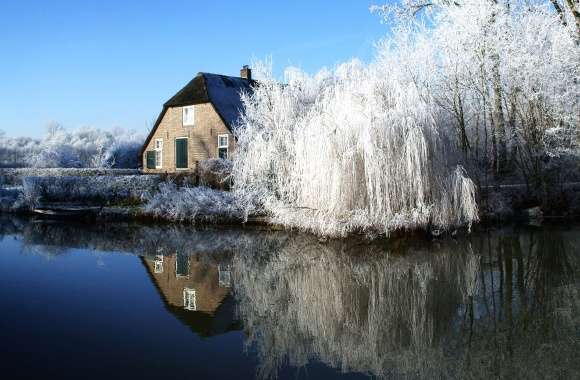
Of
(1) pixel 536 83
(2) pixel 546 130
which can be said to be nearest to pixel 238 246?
(2) pixel 546 130

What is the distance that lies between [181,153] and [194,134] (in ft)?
4.85

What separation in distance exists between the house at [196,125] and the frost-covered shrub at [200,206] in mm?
6797

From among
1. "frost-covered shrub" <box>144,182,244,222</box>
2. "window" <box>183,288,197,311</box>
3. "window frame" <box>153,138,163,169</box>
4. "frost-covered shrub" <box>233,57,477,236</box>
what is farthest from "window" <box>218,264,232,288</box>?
"window frame" <box>153,138,163,169</box>

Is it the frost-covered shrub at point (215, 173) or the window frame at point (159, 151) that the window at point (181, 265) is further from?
the window frame at point (159, 151)

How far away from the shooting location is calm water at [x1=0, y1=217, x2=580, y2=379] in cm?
521

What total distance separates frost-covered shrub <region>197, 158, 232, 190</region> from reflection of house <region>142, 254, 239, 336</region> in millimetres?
7400

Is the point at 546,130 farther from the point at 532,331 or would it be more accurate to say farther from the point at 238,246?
the point at 532,331

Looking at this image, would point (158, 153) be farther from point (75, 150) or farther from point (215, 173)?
point (75, 150)

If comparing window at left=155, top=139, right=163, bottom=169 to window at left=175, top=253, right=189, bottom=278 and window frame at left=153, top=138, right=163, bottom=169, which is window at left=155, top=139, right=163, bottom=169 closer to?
window frame at left=153, top=138, right=163, bottom=169

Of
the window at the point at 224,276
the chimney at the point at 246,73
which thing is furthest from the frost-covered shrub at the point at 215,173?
the chimney at the point at 246,73

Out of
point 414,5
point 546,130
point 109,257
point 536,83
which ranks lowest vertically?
point 109,257

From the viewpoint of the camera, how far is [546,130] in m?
15.8

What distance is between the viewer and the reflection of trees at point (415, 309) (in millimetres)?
5320

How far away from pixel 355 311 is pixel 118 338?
3.31 metres
